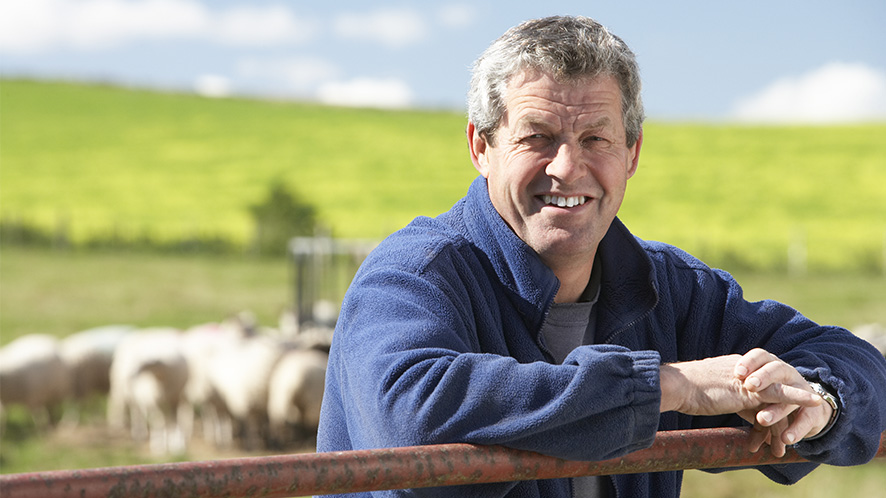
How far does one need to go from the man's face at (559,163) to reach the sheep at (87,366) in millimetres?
11051

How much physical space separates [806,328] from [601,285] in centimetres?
56

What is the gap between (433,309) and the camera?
198 cm

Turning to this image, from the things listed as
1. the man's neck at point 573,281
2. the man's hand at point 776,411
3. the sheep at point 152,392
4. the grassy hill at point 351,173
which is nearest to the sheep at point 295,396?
the sheep at point 152,392

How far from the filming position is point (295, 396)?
1053 cm

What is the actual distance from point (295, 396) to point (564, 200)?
8.67 metres

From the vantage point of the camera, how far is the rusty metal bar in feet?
4.42

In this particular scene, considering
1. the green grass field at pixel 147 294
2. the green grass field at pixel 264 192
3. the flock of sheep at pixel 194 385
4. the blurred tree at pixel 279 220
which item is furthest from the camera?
the blurred tree at pixel 279 220

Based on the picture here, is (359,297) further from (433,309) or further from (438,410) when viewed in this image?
(438,410)

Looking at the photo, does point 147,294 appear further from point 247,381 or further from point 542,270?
point 542,270

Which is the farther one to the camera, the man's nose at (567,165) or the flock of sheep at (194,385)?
A: the flock of sheep at (194,385)

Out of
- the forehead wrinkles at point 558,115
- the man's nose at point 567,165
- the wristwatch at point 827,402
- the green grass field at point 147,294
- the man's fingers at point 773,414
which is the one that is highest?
the forehead wrinkles at point 558,115

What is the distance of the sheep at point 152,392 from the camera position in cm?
1125

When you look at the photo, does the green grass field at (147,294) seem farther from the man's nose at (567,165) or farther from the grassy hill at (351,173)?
the man's nose at (567,165)

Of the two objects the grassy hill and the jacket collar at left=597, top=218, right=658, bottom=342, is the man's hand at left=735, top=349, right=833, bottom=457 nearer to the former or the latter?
the jacket collar at left=597, top=218, right=658, bottom=342
